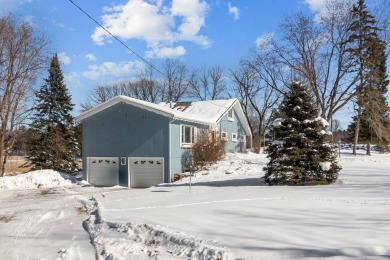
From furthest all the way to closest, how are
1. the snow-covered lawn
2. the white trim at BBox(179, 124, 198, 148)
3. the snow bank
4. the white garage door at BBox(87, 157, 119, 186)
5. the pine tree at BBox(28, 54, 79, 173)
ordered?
the pine tree at BBox(28, 54, 79, 173)
the white trim at BBox(179, 124, 198, 148)
the white garage door at BBox(87, 157, 119, 186)
the snow bank
the snow-covered lawn

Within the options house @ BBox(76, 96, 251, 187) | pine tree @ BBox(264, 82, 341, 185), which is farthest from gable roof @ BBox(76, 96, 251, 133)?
pine tree @ BBox(264, 82, 341, 185)

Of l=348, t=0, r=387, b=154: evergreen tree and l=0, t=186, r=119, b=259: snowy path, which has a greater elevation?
l=348, t=0, r=387, b=154: evergreen tree

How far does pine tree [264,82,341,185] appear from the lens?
14.3 m

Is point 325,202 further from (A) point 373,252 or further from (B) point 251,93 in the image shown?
→ (B) point 251,93

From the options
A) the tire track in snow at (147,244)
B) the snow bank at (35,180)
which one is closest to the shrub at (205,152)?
the snow bank at (35,180)

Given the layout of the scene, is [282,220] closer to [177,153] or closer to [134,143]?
[177,153]

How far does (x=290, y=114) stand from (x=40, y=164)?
24.3m

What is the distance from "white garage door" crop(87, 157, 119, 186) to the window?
169 inches

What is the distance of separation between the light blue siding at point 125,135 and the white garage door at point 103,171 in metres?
0.26

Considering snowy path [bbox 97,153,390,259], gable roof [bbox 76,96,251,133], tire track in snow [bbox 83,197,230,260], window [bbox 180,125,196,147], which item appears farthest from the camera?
window [bbox 180,125,196,147]

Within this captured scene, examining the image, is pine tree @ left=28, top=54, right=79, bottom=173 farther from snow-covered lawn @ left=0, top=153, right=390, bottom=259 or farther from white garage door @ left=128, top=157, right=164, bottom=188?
snow-covered lawn @ left=0, top=153, right=390, bottom=259

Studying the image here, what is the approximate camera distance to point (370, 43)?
83.8 ft

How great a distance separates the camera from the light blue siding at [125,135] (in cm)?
2202

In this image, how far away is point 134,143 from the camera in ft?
74.3
